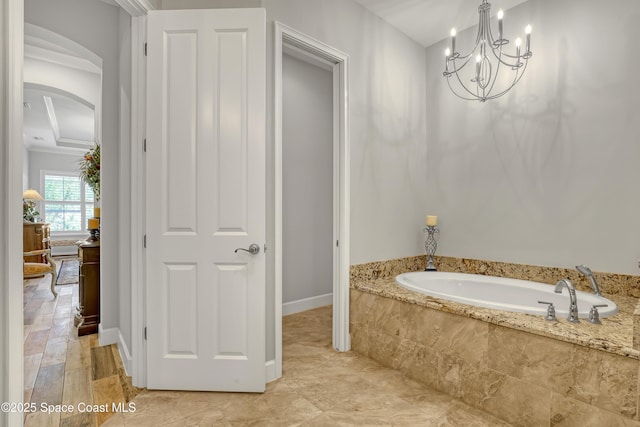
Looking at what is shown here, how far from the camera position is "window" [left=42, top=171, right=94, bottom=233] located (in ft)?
27.9

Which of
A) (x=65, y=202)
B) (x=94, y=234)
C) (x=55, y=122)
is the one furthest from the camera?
(x=65, y=202)

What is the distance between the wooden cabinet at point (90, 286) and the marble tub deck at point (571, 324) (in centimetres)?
268

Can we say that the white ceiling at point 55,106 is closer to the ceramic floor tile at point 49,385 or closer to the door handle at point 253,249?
the door handle at point 253,249


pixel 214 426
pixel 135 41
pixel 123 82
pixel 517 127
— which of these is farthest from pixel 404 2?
pixel 214 426

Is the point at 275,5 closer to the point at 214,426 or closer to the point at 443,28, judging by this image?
the point at 443,28

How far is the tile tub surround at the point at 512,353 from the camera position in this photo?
57.7 inches

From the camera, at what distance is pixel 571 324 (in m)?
1.70

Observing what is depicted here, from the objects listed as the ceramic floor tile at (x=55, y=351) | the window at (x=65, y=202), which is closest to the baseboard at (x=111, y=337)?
the ceramic floor tile at (x=55, y=351)

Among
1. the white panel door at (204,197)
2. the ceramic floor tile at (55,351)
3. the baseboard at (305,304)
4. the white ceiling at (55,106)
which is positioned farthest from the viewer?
the baseboard at (305,304)

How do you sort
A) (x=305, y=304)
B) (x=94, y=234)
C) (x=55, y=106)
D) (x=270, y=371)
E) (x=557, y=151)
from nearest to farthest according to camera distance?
(x=270, y=371) → (x=557, y=151) → (x=94, y=234) → (x=305, y=304) → (x=55, y=106)

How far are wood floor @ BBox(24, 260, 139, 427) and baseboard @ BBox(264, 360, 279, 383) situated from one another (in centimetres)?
79

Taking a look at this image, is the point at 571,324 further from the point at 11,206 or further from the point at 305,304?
the point at 305,304

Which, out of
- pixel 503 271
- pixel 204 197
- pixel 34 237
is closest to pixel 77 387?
pixel 204 197

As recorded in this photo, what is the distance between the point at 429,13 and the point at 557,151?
156cm
